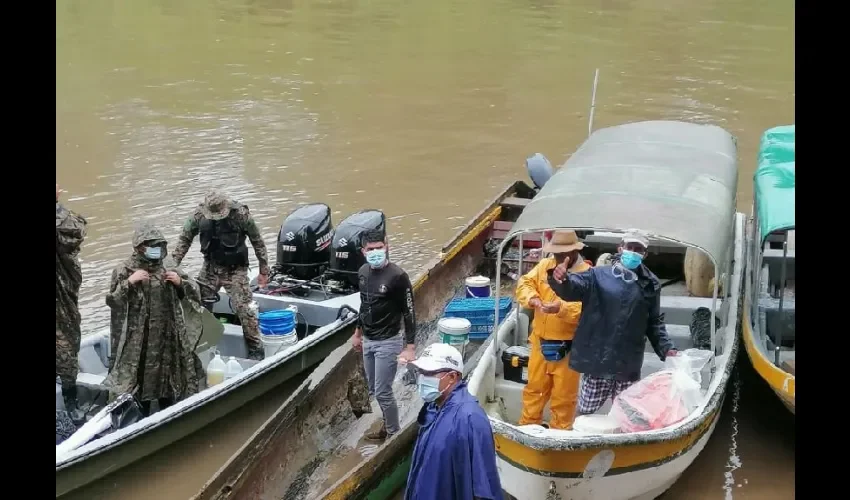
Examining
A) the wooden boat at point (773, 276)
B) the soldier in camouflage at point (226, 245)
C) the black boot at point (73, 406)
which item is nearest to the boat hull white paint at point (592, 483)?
the wooden boat at point (773, 276)

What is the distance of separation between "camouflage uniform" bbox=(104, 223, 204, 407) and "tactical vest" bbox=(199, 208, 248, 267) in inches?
41.0

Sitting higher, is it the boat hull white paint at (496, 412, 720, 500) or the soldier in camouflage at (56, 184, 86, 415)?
the soldier in camouflage at (56, 184, 86, 415)

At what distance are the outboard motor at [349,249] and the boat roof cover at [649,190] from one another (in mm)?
2149

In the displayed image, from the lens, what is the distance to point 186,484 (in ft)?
23.6

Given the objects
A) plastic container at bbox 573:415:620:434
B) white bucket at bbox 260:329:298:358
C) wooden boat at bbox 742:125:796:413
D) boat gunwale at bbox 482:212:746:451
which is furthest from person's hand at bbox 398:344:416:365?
wooden boat at bbox 742:125:796:413

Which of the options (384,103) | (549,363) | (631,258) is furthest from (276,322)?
(384,103)

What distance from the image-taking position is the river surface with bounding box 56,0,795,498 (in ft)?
44.0

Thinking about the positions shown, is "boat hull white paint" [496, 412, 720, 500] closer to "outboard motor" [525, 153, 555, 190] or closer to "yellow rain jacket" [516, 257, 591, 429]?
"yellow rain jacket" [516, 257, 591, 429]

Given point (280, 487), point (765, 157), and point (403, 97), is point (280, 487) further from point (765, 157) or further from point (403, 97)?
point (403, 97)

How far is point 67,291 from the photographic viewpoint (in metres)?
6.79

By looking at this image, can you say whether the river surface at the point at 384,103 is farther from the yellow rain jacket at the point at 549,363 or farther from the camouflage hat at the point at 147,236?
the camouflage hat at the point at 147,236

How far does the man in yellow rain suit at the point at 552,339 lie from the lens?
243 inches

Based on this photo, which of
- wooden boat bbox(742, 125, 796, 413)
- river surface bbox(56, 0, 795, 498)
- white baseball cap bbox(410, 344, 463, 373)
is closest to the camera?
white baseball cap bbox(410, 344, 463, 373)
